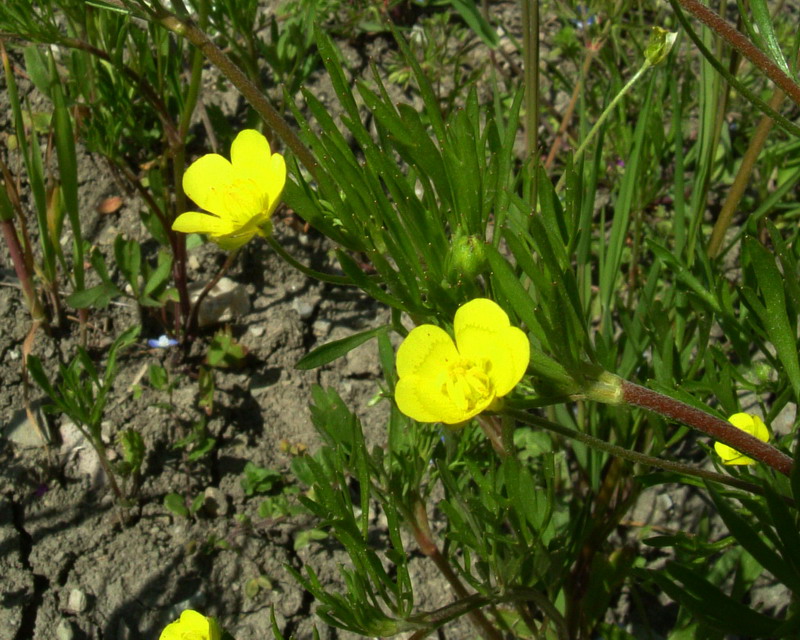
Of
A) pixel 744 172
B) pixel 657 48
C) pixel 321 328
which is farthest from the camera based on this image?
pixel 321 328

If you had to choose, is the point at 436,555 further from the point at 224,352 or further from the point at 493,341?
the point at 224,352

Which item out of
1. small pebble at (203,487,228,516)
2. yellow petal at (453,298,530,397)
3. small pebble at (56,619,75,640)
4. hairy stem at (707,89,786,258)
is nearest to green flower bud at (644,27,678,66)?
hairy stem at (707,89,786,258)

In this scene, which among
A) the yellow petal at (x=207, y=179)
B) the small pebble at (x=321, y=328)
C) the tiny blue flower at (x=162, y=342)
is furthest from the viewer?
the small pebble at (x=321, y=328)

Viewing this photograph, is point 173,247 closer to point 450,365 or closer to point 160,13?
point 160,13

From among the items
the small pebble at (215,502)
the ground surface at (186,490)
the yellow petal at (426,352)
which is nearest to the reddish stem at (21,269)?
the ground surface at (186,490)

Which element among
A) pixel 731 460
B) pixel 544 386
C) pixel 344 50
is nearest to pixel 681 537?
pixel 731 460

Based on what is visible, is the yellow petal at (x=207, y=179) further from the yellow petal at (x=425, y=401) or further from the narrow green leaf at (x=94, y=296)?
the narrow green leaf at (x=94, y=296)

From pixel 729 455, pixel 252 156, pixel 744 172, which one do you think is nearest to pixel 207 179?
pixel 252 156

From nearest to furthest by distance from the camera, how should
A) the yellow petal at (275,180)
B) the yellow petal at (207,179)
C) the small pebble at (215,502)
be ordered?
the yellow petal at (275,180)
the yellow petal at (207,179)
the small pebble at (215,502)
